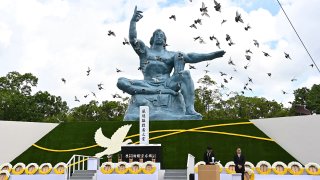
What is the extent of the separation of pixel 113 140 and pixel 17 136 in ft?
17.1

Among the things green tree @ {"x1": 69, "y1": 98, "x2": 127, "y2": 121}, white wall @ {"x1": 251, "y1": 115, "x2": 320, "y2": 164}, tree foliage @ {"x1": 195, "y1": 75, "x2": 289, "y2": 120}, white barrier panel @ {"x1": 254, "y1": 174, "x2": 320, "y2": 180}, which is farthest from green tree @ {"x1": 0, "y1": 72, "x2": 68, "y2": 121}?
white barrier panel @ {"x1": 254, "y1": 174, "x2": 320, "y2": 180}

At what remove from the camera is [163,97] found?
79.3 feet

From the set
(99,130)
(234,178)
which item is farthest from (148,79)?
(234,178)

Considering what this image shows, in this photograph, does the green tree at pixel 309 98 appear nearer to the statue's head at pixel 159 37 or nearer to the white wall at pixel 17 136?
the statue's head at pixel 159 37

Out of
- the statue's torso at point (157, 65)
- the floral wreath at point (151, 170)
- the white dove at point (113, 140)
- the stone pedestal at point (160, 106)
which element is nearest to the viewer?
the floral wreath at point (151, 170)

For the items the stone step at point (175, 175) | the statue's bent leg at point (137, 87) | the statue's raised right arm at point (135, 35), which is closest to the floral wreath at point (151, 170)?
the stone step at point (175, 175)

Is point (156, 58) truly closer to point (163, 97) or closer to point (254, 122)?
point (163, 97)

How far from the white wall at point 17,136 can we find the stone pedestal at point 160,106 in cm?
413

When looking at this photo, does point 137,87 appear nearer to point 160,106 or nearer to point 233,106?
point 160,106

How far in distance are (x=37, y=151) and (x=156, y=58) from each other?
7.63m

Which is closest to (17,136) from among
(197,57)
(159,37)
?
(159,37)

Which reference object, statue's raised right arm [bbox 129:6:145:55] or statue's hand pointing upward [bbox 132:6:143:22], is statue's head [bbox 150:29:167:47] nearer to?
statue's raised right arm [bbox 129:6:145:55]

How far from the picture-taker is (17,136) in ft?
76.9

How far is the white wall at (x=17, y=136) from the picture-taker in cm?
2269
